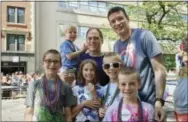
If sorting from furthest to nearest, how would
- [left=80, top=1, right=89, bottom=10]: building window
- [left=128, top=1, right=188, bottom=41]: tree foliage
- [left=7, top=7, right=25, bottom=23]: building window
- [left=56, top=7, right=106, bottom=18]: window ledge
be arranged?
1. [left=80, top=1, right=89, bottom=10]: building window
2. [left=56, top=7, right=106, bottom=18]: window ledge
3. [left=7, top=7, right=25, bottom=23]: building window
4. [left=128, top=1, right=188, bottom=41]: tree foliage

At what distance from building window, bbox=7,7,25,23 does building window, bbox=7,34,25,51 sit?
1162mm

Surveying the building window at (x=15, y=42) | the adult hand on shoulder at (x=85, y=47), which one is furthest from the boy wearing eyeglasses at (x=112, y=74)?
the building window at (x=15, y=42)

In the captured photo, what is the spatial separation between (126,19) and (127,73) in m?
0.45

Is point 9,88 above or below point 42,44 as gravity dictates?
below

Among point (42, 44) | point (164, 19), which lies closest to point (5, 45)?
point (42, 44)

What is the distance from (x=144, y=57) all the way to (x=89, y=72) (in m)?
0.57

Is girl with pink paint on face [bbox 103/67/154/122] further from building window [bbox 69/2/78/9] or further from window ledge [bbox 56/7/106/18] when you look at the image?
building window [bbox 69/2/78/9]

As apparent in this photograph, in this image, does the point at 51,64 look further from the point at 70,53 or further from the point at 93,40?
the point at 70,53

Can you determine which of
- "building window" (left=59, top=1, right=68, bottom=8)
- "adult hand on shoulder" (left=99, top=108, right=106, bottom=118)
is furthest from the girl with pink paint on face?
"building window" (left=59, top=1, right=68, bottom=8)

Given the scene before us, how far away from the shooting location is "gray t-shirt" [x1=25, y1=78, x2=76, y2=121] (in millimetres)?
2352

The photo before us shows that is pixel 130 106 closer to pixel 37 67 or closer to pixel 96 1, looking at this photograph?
pixel 37 67

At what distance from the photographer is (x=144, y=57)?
92.5 inches

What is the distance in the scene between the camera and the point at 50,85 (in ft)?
7.89

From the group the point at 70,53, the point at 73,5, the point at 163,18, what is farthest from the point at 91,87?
the point at 73,5
